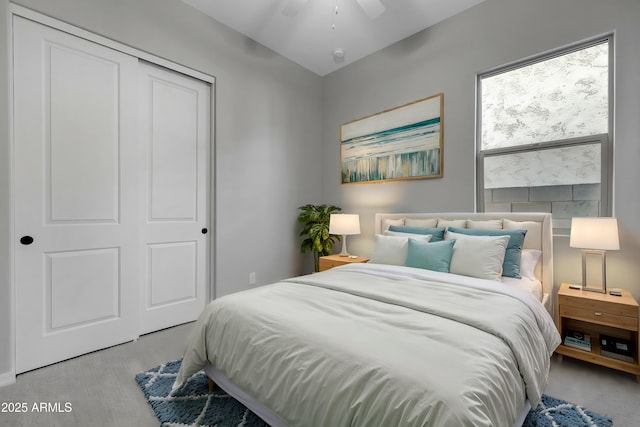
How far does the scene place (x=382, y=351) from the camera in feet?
3.57

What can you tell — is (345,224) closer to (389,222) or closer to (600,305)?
(389,222)

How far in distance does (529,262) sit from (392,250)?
1040mm

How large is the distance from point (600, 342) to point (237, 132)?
3.60 meters

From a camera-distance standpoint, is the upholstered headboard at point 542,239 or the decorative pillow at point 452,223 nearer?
the upholstered headboard at point 542,239

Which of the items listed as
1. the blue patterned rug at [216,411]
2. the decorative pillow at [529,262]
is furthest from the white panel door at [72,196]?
the decorative pillow at [529,262]

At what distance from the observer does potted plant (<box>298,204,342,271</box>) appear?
3.73m

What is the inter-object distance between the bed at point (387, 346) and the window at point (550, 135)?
76 cm

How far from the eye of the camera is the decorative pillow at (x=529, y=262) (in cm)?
234

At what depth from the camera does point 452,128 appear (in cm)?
309

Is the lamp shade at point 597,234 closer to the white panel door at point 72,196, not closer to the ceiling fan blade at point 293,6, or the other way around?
the ceiling fan blade at point 293,6

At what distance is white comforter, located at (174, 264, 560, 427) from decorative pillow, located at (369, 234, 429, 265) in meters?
0.65

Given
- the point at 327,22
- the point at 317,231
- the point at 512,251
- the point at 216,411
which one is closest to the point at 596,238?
the point at 512,251

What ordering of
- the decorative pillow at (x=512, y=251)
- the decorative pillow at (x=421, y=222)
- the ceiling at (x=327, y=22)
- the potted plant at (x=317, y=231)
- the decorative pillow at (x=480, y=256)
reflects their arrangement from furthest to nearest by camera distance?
1. the potted plant at (x=317, y=231)
2. the decorative pillow at (x=421, y=222)
3. the ceiling at (x=327, y=22)
4. the decorative pillow at (x=512, y=251)
5. the decorative pillow at (x=480, y=256)

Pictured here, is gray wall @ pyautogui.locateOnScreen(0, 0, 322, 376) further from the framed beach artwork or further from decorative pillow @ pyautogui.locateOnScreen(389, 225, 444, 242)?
decorative pillow @ pyautogui.locateOnScreen(389, 225, 444, 242)
